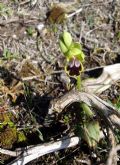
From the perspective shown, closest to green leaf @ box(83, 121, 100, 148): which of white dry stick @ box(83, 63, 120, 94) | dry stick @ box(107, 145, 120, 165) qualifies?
dry stick @ box(107, 145, 120, 165)

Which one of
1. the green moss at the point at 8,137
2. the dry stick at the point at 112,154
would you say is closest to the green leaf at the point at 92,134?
the dry stick at the point at 112,154

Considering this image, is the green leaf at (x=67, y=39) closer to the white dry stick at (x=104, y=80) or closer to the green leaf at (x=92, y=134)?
the white dry stick at (x=104, y=80)

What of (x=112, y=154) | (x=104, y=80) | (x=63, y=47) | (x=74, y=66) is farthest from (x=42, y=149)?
(x=104, y=80)

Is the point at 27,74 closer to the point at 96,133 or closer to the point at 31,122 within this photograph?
the point at 31,122

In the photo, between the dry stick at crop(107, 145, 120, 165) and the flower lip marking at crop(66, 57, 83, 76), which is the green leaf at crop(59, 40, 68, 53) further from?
the dry stick at crop(107, 145, 120, 165)

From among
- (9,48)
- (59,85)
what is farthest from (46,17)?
(59,85)

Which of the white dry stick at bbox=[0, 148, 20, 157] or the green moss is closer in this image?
the white dry stick at bbox=[0, 148, 20, 157]
